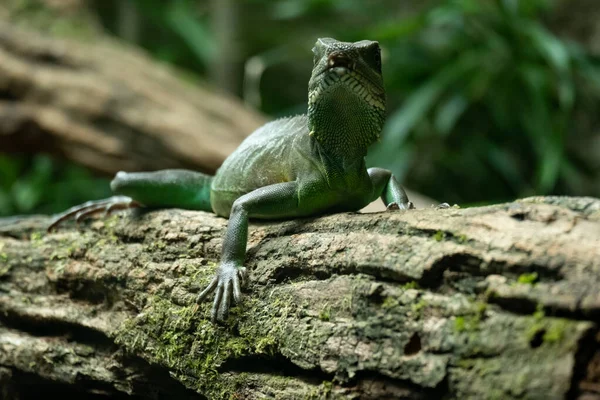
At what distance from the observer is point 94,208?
5234mm

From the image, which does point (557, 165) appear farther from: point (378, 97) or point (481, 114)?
point (378, 97)

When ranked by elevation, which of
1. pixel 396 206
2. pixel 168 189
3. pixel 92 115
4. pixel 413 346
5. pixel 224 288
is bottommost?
pixel 413 346

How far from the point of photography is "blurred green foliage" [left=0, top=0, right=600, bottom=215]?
9.30 meters

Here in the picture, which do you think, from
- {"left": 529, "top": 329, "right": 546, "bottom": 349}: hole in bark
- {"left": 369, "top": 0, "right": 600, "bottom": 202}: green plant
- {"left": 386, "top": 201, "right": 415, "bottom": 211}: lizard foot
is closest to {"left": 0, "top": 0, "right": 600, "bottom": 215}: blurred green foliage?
{"left": 369, "top": 0, "right": 600, "bottom": 202}: green plant

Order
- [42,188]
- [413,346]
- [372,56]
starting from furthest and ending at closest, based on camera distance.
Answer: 1. [42,188]
2. [372,56]
3. [413,346]

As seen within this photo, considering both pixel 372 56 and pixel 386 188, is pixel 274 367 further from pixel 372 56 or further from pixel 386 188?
pixel 372 56

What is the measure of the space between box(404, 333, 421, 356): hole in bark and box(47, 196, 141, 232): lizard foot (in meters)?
3.23

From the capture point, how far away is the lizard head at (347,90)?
137 inches

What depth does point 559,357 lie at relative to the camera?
7.47 feet

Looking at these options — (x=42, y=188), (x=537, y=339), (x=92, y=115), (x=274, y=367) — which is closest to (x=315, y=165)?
(x=274, y=367)

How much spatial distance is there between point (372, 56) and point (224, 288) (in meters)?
1.72

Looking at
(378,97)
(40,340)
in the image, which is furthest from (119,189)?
(378,97)

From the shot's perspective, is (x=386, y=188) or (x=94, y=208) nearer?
(x=386, y=188)

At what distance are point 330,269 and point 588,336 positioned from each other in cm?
136
